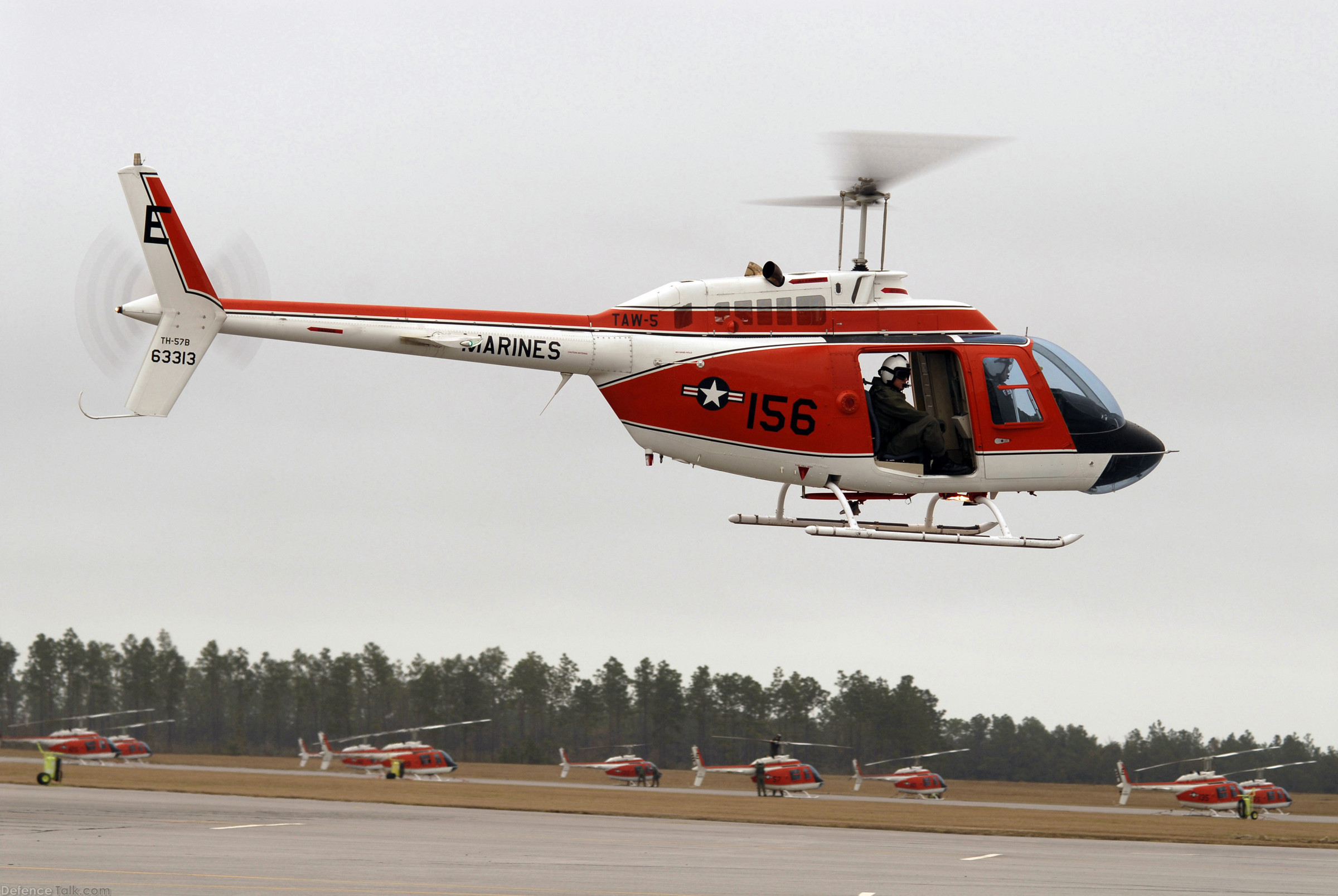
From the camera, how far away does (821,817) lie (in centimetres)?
5044

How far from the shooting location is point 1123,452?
20109mm

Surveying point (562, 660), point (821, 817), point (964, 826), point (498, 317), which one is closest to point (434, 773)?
point (821, 817)

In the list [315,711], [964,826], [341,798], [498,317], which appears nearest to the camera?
[498,317]

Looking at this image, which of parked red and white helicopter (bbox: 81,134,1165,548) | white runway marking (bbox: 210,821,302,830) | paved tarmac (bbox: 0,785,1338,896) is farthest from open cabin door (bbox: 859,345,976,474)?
white runway marking (bbox: 210,821,302,830)

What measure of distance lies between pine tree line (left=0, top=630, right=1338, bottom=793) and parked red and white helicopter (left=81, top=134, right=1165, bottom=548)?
429 feet

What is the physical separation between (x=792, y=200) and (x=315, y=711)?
15505 centimetres

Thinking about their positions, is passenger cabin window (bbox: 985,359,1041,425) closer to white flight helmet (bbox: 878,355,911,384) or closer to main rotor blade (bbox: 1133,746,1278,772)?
white flight helmet (bbox: 878,355,911,384)

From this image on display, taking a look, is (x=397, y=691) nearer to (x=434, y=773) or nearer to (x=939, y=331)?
(x=434, y=773)

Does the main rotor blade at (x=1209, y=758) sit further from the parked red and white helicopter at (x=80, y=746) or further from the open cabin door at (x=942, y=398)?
the parked red and white helicopter at (x=80, y=746)

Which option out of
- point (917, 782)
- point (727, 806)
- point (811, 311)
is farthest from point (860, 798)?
point (811, 311)

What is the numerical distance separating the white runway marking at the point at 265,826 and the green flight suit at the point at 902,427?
20.8 meters

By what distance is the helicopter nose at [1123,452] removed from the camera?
1994 centimetres

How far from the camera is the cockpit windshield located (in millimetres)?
19812

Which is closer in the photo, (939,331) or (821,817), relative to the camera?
(939,331)
